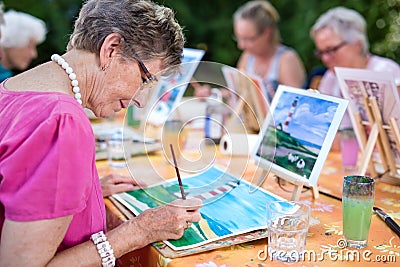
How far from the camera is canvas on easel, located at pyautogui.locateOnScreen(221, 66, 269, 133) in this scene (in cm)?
252

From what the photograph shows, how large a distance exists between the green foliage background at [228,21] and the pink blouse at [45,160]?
3.46 m

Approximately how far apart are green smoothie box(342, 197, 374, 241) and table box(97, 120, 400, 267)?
35 mm

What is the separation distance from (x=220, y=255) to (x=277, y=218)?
167mm

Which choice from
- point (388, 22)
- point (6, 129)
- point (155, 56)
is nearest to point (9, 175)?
point (6, 129)

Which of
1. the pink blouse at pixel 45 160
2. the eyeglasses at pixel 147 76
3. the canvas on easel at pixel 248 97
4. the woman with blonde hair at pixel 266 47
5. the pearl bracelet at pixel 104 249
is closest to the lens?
the pink blouse at pixel 45 160

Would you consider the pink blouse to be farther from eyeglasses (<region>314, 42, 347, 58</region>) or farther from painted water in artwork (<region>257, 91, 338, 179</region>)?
eyeglasses (<region>314, 42, 347, 58</region>)

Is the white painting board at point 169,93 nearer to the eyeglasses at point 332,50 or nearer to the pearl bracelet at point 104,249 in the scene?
the eyeglasses at point 332,50

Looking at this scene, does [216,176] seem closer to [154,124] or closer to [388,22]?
[154,124]

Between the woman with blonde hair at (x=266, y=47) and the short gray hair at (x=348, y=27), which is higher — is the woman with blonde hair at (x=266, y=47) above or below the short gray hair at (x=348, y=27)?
below

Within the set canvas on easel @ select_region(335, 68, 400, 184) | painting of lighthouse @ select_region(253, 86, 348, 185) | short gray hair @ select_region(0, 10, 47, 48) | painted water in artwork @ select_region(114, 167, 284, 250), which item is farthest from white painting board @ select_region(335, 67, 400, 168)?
short gray hair @ select_region(0, 10, 47, 48)

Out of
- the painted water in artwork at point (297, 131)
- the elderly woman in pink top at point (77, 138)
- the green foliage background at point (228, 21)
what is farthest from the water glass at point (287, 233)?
the green foliage background at point (228, 21)

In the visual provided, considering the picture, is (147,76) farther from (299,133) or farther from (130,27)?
(299,133)

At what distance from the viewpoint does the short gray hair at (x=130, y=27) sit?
124 centimetres

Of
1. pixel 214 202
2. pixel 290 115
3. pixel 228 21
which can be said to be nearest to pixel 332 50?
pixel 290 115
